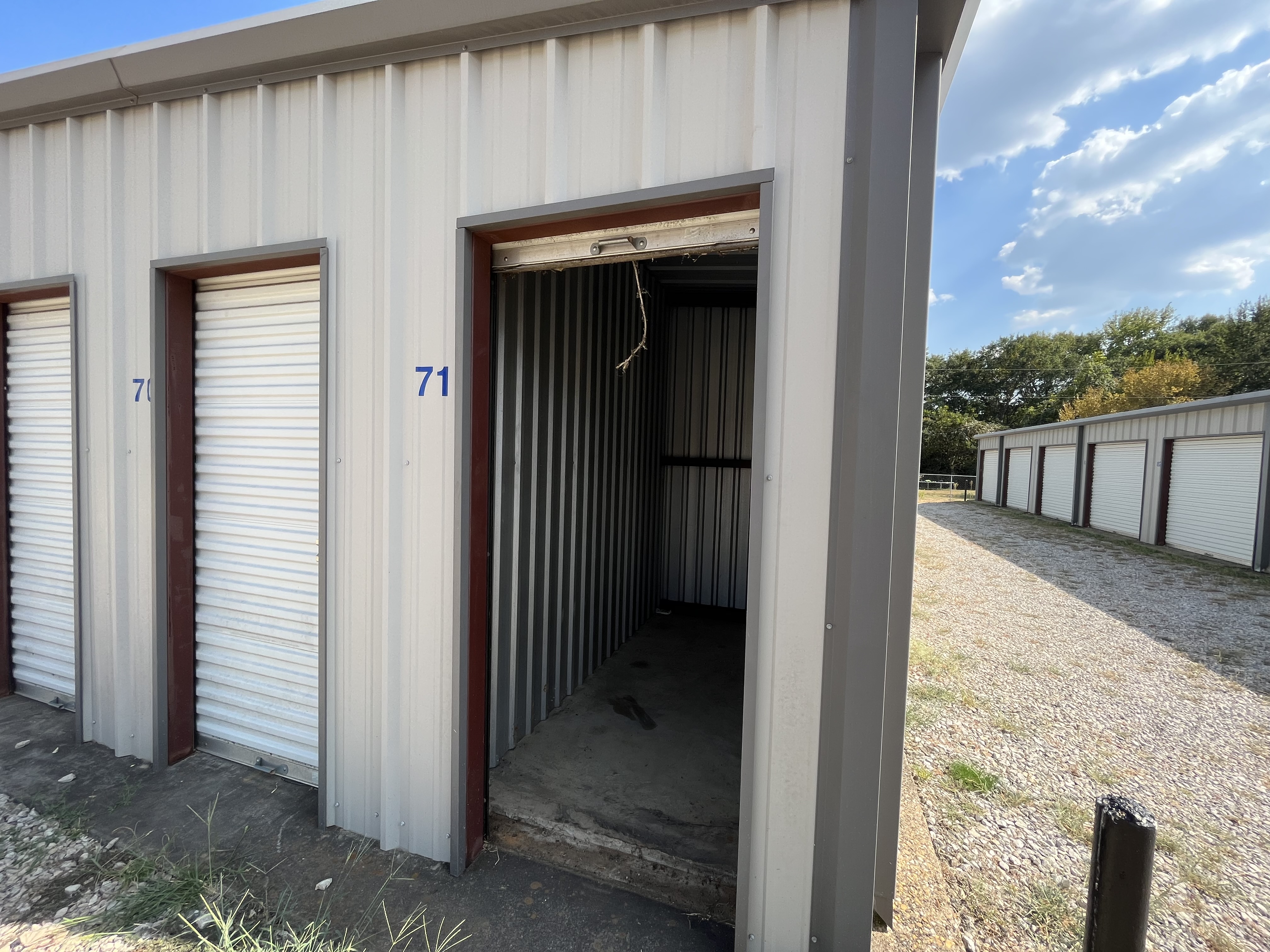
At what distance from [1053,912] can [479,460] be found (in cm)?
313

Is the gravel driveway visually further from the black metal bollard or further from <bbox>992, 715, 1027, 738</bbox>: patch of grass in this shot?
the black metal bollard

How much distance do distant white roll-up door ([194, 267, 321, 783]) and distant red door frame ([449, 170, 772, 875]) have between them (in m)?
1.00

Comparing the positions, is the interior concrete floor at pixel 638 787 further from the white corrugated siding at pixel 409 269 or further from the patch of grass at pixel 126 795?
the patch of grass at pixel 126 795

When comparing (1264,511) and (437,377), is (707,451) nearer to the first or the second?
(437,377)

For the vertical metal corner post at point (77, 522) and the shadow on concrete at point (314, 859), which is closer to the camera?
the shadow on concrete at point (314, 859)

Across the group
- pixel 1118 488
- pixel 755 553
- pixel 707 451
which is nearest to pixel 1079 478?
pixel 1118 488

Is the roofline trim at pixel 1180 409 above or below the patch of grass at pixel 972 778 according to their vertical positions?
above

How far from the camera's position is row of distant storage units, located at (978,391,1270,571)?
8938 mm

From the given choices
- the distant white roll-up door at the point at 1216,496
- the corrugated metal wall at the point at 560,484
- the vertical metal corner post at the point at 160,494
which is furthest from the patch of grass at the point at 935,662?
the distant white roll-up door at the point at 1216,496

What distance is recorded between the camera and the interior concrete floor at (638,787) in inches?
94.0

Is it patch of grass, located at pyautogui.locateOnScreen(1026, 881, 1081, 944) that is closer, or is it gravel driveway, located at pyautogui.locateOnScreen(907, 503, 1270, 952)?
patch of grass, located at pyautogui.locateOnScreen(1026, 881, 1081, 944)

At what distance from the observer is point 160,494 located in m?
2.98

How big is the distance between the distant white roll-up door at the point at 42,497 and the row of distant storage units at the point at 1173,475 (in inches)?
560

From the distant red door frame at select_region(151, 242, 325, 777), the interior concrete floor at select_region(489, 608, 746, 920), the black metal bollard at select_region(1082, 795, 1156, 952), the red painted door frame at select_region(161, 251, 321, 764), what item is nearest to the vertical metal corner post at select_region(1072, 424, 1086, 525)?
the interior concrete floor at select_region(489, 608, 746, 920)
